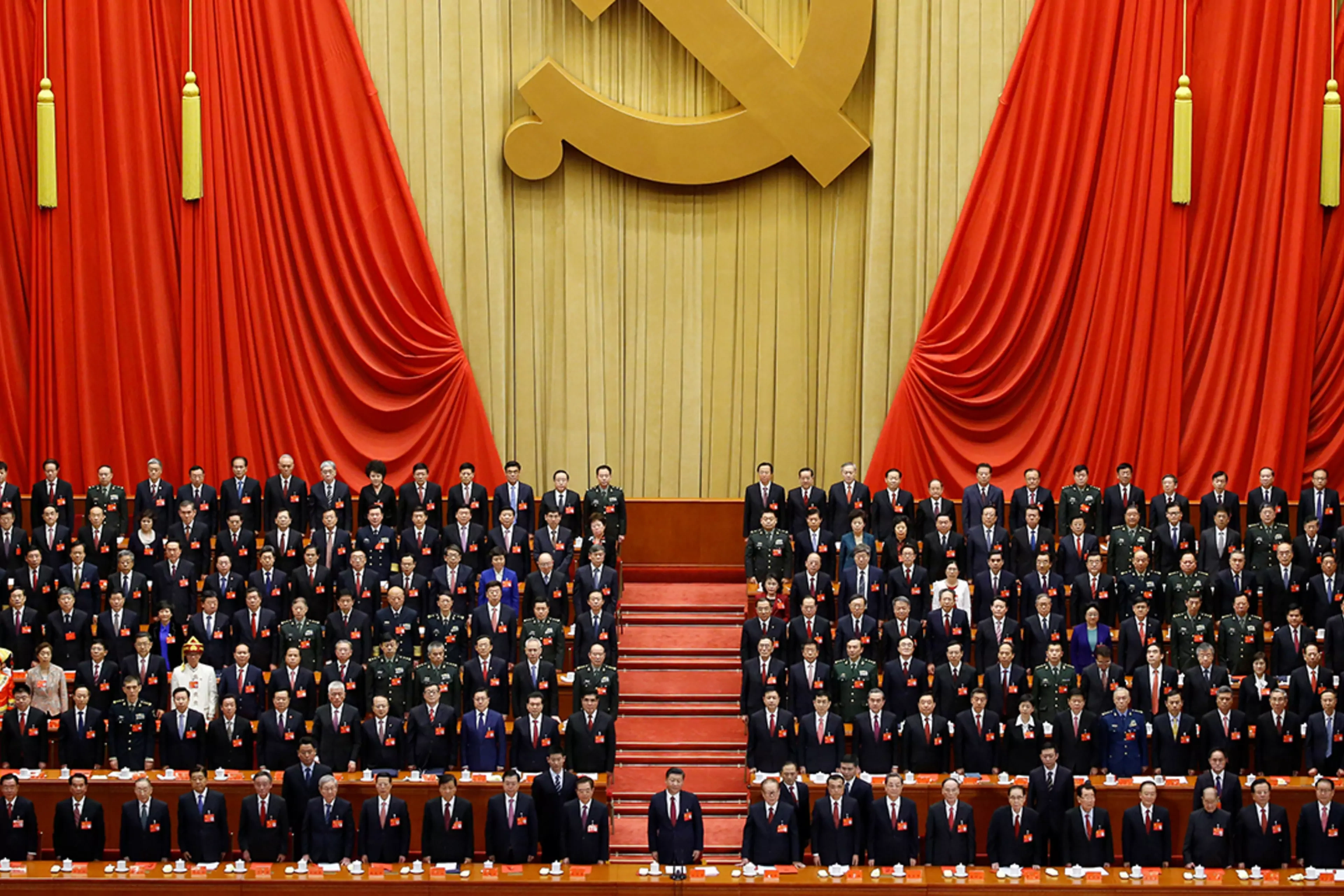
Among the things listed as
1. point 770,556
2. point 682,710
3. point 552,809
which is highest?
point 770,556

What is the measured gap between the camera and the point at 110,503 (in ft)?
35.2

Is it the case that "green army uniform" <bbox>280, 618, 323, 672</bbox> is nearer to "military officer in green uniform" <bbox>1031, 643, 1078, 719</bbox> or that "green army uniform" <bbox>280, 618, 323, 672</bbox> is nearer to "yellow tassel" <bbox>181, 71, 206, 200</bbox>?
"yellow tassel" <bbox>181, 71, 206, 200</bbox>

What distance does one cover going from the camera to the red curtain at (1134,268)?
11.6 m

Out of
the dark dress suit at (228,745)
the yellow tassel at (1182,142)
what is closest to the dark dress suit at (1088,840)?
the dark dress suit at (228,745)

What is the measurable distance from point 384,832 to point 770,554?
285cm

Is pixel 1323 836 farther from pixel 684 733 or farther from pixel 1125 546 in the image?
pixel 684 733

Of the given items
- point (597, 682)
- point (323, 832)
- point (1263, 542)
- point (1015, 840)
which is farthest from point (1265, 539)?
point (323, 832)

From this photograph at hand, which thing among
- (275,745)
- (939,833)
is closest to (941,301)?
(939,833)

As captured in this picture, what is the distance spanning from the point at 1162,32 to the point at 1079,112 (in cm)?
65

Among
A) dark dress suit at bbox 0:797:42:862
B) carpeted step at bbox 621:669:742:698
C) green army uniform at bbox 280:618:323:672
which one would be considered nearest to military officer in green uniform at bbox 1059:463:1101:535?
carpeted step at bbox 621:669:742:698

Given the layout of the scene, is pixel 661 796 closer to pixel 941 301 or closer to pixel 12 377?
pixel 941 301

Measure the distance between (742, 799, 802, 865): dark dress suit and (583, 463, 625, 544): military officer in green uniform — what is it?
8.88 ft

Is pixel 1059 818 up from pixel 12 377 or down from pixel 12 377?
down

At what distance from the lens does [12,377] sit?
39.0ft
